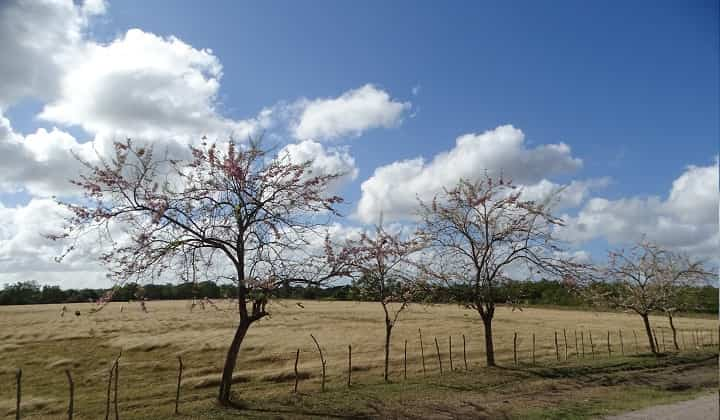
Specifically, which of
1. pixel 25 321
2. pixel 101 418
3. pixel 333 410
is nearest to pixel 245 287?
pixel 333 410

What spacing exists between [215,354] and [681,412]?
2737cm

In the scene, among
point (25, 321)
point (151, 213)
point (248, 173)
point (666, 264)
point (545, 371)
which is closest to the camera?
point (151, 213)

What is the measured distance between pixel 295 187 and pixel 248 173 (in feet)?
5.75

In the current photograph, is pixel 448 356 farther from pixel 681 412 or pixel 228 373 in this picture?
pixel 228 373

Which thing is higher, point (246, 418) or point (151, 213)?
point (151, 213)

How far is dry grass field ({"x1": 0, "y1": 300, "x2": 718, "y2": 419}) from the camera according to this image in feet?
64.9

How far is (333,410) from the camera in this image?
15.5 metres

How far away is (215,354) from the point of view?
108ft

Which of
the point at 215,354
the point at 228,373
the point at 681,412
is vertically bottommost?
the point at 215,354

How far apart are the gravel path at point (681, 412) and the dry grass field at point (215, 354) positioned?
737cm

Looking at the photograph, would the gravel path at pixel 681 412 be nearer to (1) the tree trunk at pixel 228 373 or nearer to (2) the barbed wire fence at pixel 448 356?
(2) the barbed wire fence at pixel 448 356

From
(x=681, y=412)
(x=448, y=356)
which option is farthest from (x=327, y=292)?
(x=448, y=356)

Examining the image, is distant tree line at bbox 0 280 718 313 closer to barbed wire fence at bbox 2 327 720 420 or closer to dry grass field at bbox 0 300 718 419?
dry grass field at bbox 0 300 718 419

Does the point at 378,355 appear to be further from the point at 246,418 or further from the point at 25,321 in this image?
the point at 25,321
